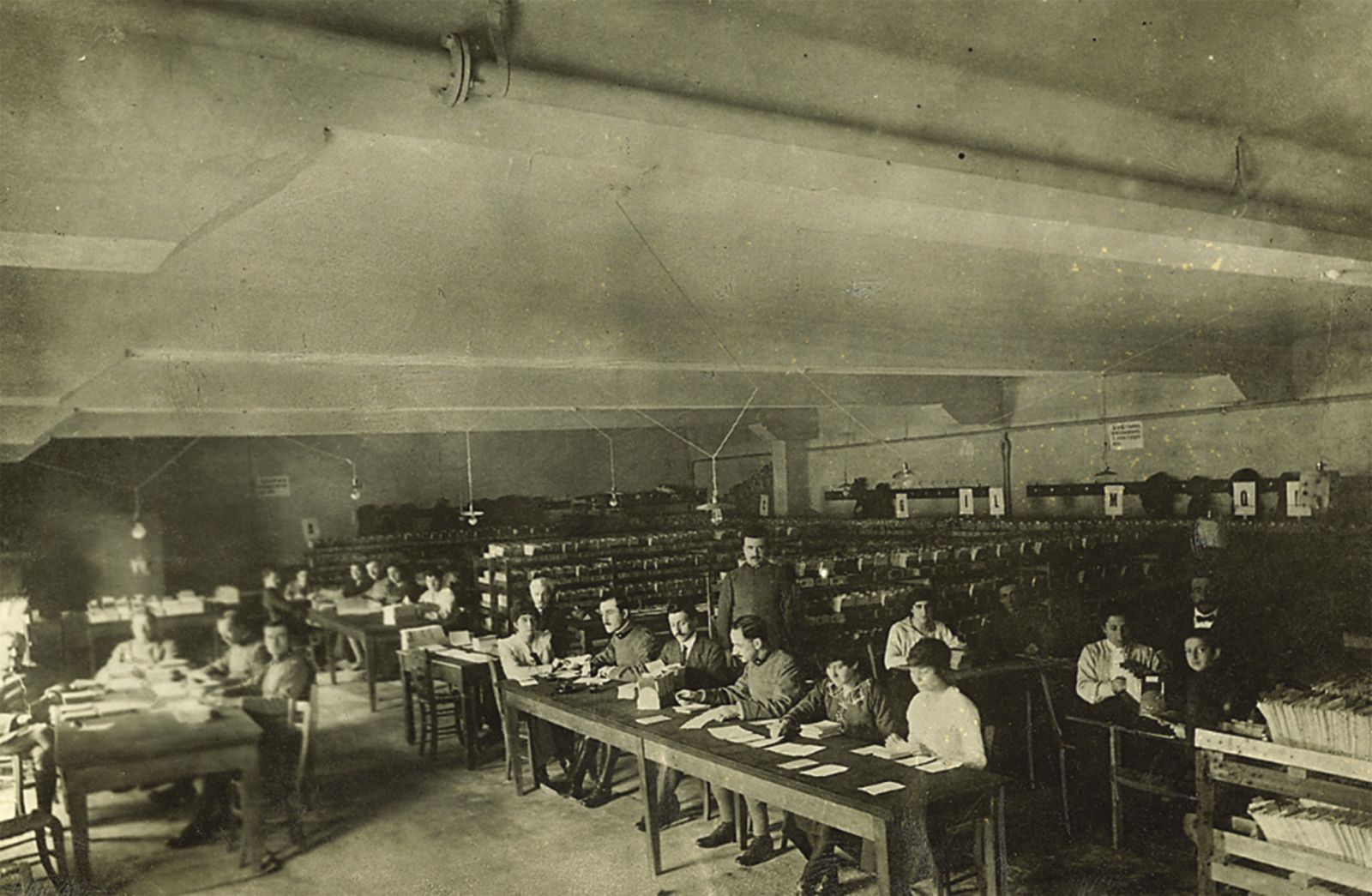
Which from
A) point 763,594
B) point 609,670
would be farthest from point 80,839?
point 763,594

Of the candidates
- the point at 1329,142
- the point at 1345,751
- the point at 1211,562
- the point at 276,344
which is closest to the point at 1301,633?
the point at 1211,562

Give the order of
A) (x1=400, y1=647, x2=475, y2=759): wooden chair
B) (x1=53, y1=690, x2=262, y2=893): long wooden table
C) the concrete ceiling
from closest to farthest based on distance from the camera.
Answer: the concrete ceiling < (x1=53, y1=690, x2=262, y2=893): long wooden table < (x1=400, y1=647, x2=475, y2=759): wooden chair

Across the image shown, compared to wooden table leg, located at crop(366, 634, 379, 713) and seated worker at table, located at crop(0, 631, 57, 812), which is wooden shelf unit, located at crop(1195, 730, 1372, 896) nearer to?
seated worker at table, located at crop(0, 631, 57, 812)

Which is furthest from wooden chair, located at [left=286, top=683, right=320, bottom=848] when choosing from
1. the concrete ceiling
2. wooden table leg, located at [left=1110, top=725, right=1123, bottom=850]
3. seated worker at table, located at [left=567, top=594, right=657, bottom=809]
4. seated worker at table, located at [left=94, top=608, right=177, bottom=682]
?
wooden table leg, located at [left=1110, top=725, right=1123, bottom=850]

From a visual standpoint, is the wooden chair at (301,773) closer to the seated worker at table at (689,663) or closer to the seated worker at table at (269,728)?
the seated worker at table at (269,728)

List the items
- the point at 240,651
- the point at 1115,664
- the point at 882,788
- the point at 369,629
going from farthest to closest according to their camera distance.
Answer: the point at 369,629 → the point at 1115,664 → the point at 240,651 → the point at 882,788

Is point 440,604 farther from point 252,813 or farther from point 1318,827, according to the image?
point 1318,827

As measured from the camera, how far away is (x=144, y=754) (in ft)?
18.5

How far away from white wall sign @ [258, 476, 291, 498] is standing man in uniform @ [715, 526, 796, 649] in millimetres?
8480

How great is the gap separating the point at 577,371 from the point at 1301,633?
25.7 feet

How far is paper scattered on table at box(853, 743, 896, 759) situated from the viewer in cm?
577

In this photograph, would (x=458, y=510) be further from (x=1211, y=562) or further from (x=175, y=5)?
(x=175, y=5)

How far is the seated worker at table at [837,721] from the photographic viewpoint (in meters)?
6.14

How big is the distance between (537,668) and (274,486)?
769cm
